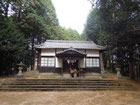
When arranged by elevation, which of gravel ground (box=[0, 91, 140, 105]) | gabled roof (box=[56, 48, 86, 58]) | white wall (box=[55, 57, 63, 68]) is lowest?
gravel ground (box=[0, 91, 140, 105])

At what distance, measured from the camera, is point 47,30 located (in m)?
20.6

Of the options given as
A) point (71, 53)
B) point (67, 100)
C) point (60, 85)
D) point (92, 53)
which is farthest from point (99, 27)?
point (67, 100)

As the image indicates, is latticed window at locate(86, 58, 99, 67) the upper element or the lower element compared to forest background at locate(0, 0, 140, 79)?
lower

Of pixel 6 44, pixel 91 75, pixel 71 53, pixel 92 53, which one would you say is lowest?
pixel 91 75

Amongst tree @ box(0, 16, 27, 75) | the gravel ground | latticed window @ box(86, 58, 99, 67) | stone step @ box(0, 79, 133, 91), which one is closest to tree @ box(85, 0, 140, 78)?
latticed window @ box(86, 58, 99, 67)

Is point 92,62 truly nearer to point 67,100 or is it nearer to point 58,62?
point 58,62

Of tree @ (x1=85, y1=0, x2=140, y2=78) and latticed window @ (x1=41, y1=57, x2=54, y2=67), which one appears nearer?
tree @ (x1=85, y1=0, x2=140, y2=78)

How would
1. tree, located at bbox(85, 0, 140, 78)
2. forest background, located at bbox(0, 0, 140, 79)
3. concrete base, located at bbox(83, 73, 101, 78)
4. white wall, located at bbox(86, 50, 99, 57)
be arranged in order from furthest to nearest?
white wall, located at bbox(86, 50, 99, 57)
concrete base, located at bbox(83, 73, 101, 78)
forest background, located at bbox(0, 0, 140, 79)
tree, located at bbox(85, 0, 140, 78)

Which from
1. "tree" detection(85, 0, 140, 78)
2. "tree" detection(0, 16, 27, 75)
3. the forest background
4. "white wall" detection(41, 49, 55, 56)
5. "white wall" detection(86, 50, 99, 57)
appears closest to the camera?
"tree" detection(85, 0, 140, 78)

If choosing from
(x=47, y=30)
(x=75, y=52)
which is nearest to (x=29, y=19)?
(x=47, y=30)

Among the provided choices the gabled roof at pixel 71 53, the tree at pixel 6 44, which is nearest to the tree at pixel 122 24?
the gabled roof at pixel 71 53

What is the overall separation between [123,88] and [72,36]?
28.9 meters

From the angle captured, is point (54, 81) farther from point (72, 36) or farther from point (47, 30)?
point (72, 36)

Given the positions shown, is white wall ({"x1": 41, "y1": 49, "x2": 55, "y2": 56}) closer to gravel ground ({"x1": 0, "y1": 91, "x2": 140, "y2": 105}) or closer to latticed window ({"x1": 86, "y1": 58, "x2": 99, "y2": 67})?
latticed window ({"x1": 86, "y1": 58, "x2": 99, "y2": 67})
